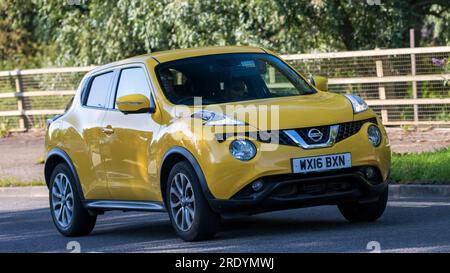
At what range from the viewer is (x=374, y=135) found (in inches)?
398

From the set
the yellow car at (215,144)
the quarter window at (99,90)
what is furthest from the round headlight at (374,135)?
the quarter window at (99,90)

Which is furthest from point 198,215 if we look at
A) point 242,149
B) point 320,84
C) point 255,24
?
point 255,24

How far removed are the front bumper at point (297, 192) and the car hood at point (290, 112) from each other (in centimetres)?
44

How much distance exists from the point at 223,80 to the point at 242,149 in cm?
131

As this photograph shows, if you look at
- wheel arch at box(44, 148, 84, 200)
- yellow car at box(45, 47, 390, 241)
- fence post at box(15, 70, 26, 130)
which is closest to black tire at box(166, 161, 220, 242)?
yellow car at box(45, 47, 390, 241)

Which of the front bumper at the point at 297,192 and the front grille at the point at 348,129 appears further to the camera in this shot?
the front grille at the point at 348,129

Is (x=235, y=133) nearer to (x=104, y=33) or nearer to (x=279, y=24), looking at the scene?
(x=279, y=24)

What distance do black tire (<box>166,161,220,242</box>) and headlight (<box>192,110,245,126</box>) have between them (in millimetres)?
417

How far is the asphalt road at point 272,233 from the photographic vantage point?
9.22 m

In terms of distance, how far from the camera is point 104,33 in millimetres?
27406

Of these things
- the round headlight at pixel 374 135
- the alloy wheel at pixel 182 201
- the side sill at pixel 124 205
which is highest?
the round headlight at pixel 374 135

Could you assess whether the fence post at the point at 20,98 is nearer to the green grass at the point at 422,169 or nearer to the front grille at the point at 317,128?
the green grass at the point at 422,169

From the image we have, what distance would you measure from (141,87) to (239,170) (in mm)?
1808
